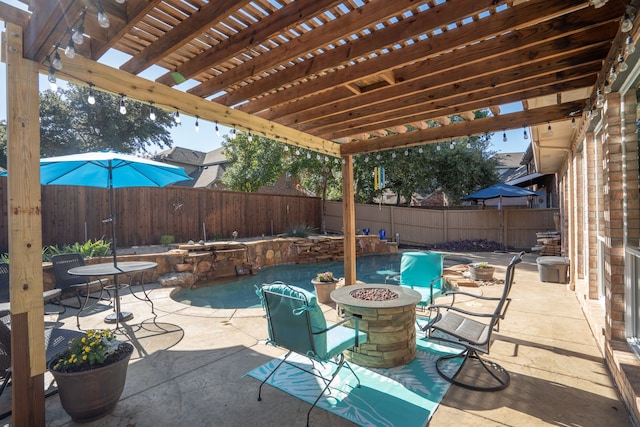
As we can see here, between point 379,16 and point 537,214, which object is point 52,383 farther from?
point 537,214

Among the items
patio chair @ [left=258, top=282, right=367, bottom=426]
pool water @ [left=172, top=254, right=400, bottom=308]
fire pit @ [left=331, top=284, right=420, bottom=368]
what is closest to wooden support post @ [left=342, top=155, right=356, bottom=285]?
pool water @ [left=172, top=254, right=400, bottom=308]

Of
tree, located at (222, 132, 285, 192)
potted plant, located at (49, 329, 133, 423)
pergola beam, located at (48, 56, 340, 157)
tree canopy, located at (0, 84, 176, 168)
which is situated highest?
tree canopy, located at (0, 84, 176, 168)

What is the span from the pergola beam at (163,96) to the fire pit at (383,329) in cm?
238

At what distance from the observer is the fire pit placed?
8.91 ft

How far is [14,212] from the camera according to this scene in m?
1.87

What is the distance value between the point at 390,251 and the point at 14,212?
10.4m

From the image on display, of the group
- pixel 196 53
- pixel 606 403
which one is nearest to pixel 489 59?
pixel 196 53

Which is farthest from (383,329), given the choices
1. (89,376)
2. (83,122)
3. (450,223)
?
(83,122)

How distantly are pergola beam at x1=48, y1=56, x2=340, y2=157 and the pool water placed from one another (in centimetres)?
289

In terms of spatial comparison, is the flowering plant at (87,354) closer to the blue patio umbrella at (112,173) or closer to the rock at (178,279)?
the blue patio umbrella at (112,173)

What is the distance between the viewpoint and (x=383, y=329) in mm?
2725

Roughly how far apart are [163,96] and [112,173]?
1.60 m

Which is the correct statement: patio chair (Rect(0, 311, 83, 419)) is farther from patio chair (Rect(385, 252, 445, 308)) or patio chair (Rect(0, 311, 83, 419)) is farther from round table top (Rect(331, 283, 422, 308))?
patio chair (Rect(385, 252, 445, 308))

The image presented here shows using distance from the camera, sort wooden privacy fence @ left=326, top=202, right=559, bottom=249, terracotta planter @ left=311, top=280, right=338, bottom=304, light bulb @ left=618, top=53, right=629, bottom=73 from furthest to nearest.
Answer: wooden privacy fence @ left=326, top=202, right=559, bottom=249 < terracotta planter @ left=311, top=280, right=338, bottom=304 < light bulb @ left=618, top=53, right=629, bottom=73
